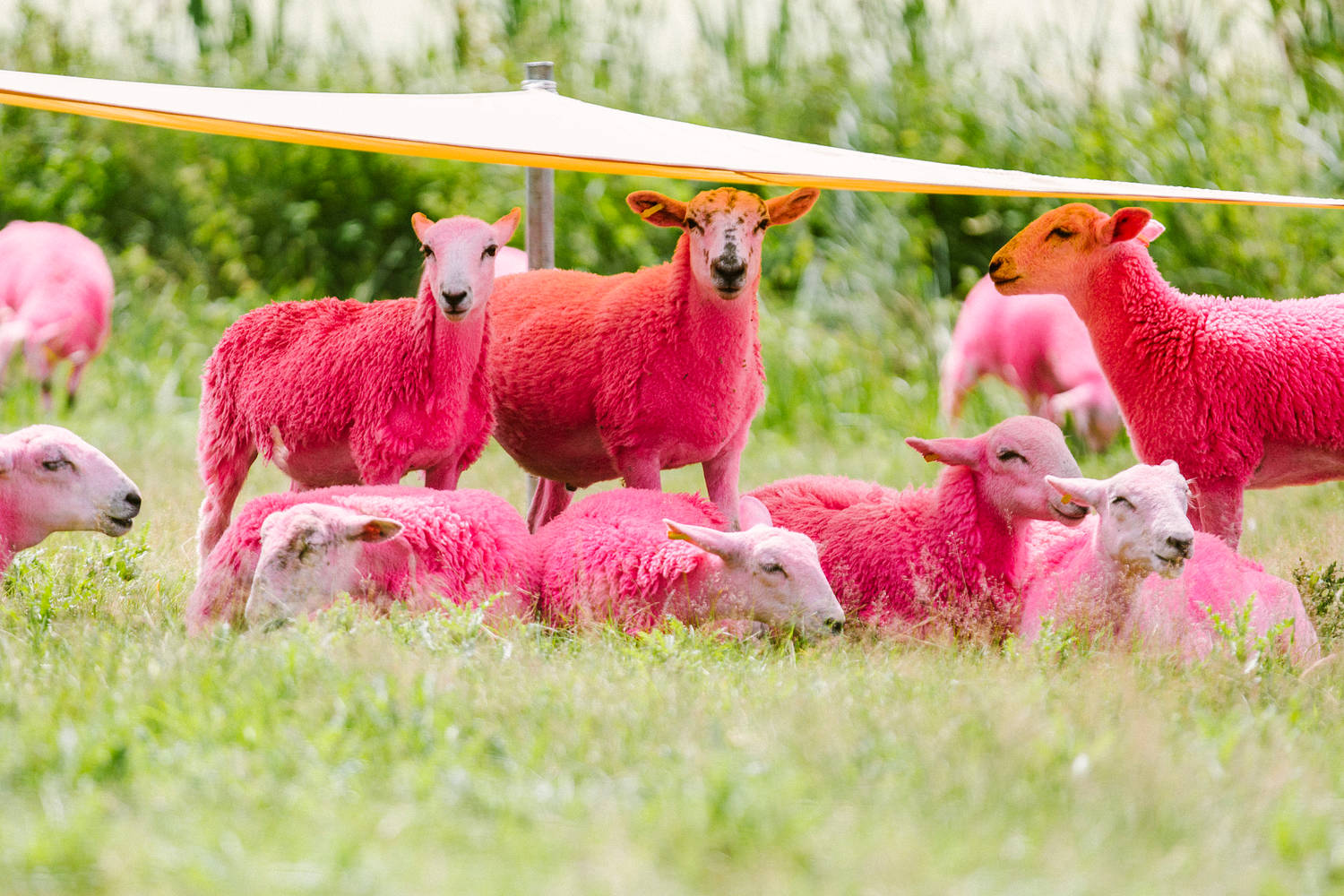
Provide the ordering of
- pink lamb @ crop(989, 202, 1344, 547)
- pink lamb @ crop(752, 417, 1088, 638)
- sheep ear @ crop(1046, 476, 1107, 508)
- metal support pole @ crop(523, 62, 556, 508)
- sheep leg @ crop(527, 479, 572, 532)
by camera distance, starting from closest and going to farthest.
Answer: sheep ear @ crop(1046, 476, 1107, 508)
pink lamb @ crop(752, 417, 1088, 638)
pink lamb @ crop(989, 202, 1344, 547)
sheep leg @ crop(527, 479, 572, 532)
metal support pole @ crop(523, 62, 556, 508)

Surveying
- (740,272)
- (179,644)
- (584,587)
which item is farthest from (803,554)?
(179,644)

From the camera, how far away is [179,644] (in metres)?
3.84

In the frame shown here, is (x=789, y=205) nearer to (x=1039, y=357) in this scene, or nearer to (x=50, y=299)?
(x=1039, y=357)

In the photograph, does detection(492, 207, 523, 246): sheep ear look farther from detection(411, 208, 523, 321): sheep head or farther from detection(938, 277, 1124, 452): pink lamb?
detection(938, 277, 1124, 452): pink lamb

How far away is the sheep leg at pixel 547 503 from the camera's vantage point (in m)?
6.10

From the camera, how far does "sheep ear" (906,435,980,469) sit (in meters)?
4.61

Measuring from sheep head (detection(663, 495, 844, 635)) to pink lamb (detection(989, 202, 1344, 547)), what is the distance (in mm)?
1311

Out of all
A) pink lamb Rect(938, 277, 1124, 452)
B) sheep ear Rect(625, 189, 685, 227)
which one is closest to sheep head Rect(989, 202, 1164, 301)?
sheep ear Rect(625, 189, 685, 227)

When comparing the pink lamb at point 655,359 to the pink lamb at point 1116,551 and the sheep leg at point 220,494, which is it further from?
the pink lamb at point 1116,551

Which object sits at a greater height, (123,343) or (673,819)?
(673,819)

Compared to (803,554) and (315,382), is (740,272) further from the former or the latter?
(315,382)

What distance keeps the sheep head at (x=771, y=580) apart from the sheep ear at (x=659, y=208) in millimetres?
1351

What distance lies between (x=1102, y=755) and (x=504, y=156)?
299cm

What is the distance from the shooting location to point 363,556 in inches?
165
